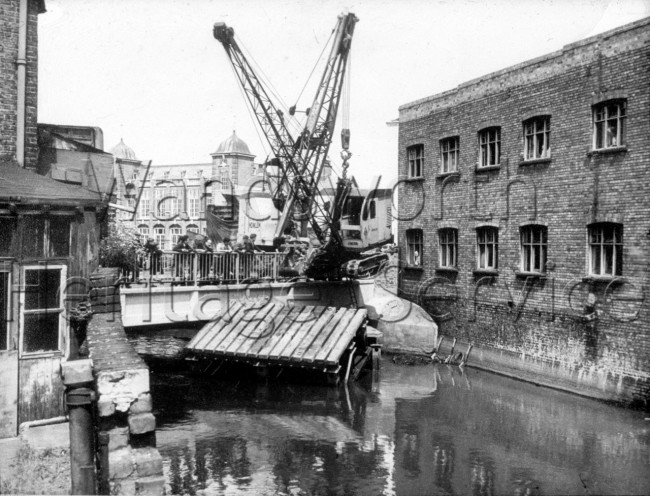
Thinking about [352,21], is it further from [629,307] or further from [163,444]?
[163,444]

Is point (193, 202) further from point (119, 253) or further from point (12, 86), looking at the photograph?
point (12, 86)

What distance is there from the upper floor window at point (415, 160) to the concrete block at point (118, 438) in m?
16.4

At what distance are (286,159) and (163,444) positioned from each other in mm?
14097

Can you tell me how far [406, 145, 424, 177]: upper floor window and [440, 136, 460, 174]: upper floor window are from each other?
1045 millimetres

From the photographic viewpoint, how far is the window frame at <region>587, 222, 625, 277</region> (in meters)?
13.6

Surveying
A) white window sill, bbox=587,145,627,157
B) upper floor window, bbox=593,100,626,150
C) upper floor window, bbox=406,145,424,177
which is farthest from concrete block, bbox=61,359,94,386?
upper floor window, bbox=406,145,424,177

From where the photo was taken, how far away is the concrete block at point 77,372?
19.6ft

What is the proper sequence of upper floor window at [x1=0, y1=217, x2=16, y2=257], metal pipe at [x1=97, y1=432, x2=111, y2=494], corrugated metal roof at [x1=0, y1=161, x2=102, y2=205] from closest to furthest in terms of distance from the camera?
metal pipe at [x1=97, y1=432, x2=111, y2=494] < corrugated metal roof at [x1=0, y1=161, x2=102, y2=205] < upper floor window at [x1=0, y1=217, x2=16, y2=257]

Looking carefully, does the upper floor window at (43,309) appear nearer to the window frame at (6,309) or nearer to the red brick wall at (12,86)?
the window frame at (6,309)

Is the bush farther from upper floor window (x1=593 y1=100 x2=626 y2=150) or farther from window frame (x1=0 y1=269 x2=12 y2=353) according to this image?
upper floor window (x1=593 y1=100 x2=626 y2=150)

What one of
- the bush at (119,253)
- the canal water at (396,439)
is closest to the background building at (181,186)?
the bush at (119,253)

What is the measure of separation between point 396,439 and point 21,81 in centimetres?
915

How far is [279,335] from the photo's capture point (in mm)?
15648

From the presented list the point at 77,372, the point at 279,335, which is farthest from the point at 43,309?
the point at 279,335
